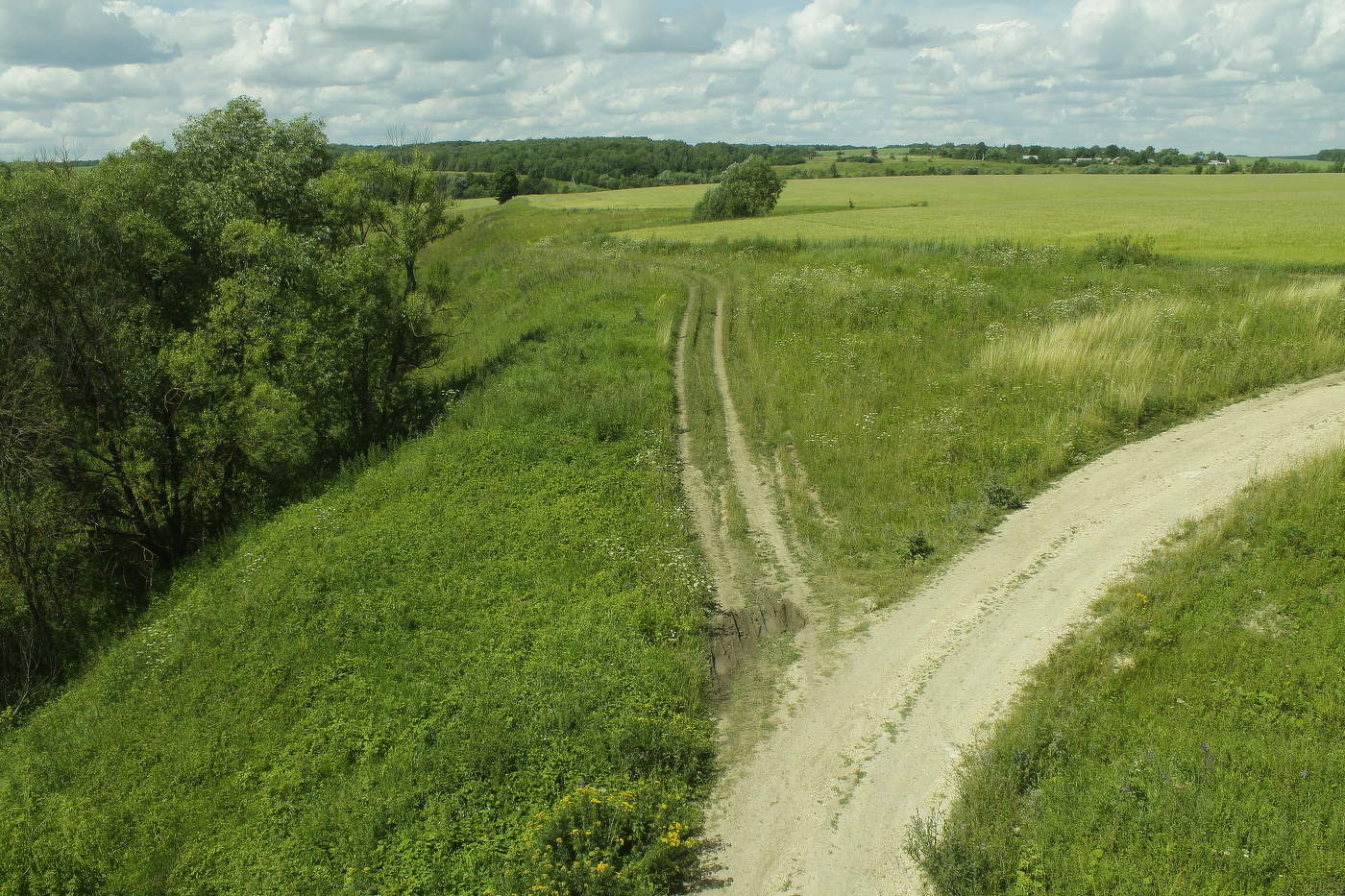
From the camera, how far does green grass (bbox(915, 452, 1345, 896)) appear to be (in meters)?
6.61

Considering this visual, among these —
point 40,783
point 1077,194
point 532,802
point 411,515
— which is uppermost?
point 1077,194

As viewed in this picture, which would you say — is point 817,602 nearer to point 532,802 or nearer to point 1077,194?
point 532,802

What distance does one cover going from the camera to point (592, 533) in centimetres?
1369

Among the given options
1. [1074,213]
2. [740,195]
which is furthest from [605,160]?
[1074,213]

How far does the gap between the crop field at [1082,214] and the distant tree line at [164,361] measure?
1183 inches

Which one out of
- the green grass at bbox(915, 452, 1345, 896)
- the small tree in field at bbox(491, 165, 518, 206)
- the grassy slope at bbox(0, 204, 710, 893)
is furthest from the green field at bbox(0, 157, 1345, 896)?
the small tree in field at bbox(491, 165, 518, 206)

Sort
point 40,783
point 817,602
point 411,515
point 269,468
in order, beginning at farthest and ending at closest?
point 269,468 < point 411,515 < point 817,602 < point 40,783

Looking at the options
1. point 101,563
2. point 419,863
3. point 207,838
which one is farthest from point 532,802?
point 101,563

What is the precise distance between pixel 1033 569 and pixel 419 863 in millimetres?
9099

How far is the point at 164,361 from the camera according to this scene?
17312 mm

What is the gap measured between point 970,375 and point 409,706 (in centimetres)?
1509

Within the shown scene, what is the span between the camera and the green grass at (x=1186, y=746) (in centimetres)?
661

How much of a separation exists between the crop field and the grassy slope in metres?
30.2

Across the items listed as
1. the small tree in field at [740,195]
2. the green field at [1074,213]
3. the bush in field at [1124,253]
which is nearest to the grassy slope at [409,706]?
the bush in field at [1124,253]
